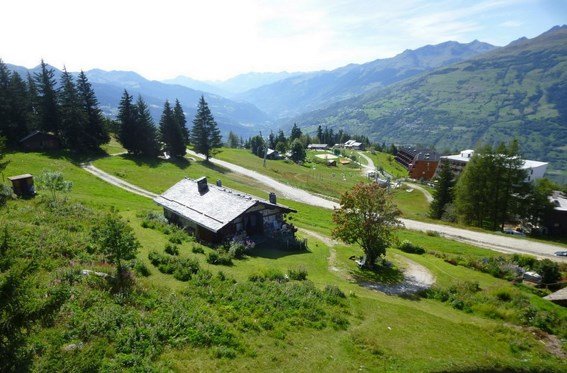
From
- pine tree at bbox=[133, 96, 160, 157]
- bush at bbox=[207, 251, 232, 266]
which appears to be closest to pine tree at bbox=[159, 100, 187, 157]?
pine tree at bbox=[133, 96, 160, 157]

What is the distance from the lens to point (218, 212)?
1529 inches

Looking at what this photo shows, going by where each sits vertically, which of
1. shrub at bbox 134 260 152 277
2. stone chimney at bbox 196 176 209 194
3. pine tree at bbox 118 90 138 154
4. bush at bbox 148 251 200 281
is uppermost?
pine tree at bbox 118 90 138 154

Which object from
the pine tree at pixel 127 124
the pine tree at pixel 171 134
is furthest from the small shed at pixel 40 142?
the pine tree at pixel 171 134

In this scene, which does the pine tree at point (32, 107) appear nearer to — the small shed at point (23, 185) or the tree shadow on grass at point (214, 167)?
the tree shadow on grass at point (214, 167)

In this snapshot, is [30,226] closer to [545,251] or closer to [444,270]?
[444,270]

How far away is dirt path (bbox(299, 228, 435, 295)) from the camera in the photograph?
32.9 meters

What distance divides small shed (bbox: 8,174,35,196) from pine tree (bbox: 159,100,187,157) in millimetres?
52399

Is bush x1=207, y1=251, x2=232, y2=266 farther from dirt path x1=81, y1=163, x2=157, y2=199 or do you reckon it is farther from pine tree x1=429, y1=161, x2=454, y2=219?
pine tree x1=429, y1=161, x2=454, y2=219

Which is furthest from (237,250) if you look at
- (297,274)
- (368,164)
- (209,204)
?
(368,164)

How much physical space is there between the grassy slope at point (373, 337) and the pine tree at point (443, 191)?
123ft

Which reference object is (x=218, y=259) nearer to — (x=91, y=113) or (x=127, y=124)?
(x=127, y=124)

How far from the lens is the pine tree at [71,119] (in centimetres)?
7662

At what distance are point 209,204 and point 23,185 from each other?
2069 centimetres

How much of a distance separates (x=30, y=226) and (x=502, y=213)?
66.6 meters
